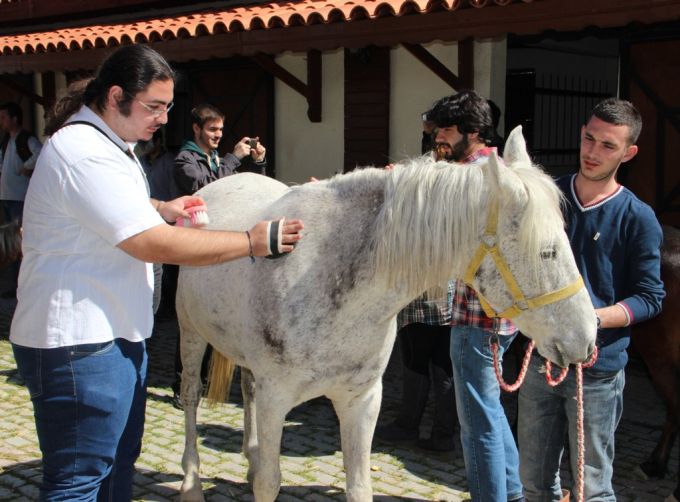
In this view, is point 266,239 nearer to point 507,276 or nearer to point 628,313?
point 507,276

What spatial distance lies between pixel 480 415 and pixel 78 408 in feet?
5.26

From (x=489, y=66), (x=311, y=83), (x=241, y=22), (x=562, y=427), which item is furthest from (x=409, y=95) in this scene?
(x=562, y=427)

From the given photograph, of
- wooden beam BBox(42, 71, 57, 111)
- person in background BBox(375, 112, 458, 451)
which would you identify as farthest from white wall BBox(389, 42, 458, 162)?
wooden beam BBox(42, 71, 57, 111)

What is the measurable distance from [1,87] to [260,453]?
37.5ft

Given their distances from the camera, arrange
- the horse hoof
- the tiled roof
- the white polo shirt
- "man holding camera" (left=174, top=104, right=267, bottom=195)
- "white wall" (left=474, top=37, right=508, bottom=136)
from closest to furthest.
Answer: the white polo shirt → the horse hoof → "man holding camera" (left=174, top=104, right=267, bottom=195) → the tiled roof → "white wall" (left=474, top=37, right=508, bottom=136)

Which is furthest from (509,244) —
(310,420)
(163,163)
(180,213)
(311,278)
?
(163,163)

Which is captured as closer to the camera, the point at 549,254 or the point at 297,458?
the point at 549,254

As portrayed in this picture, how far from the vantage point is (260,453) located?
2938 mm

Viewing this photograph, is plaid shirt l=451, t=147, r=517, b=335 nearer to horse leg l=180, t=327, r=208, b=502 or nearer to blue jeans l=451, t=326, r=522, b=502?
blue jeans l=451, t=326, r=522, b=502

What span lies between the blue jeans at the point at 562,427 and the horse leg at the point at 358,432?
0.62 metres

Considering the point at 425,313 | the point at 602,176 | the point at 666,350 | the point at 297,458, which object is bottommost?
the point at 297,458

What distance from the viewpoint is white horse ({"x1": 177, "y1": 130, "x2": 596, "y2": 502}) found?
231 centimetres

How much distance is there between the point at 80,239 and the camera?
2.19m

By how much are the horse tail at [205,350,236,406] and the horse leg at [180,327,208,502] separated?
0.84 ft
